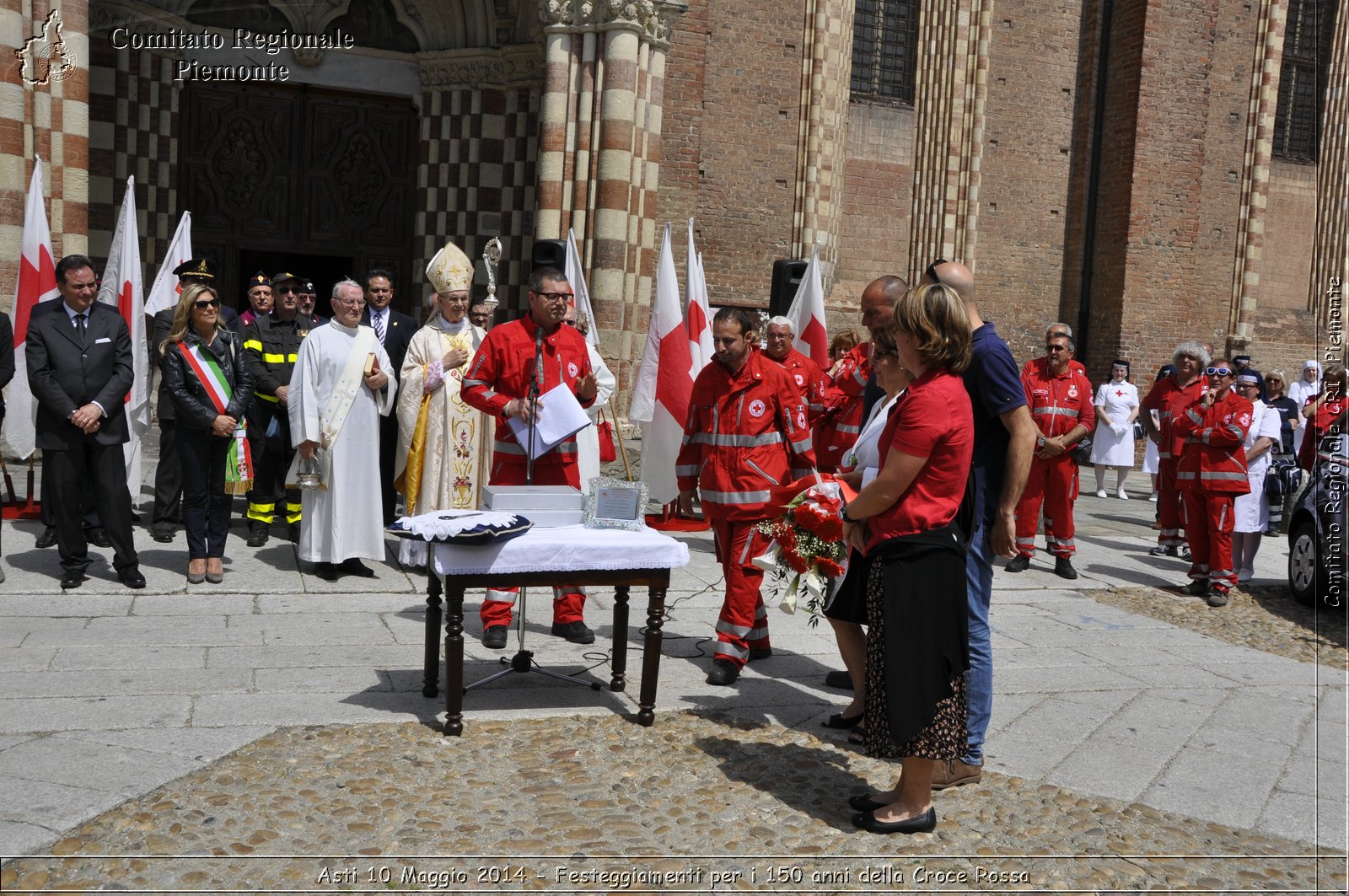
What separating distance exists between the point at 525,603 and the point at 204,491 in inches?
115

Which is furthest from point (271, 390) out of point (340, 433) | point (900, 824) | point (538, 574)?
point (900, 824)

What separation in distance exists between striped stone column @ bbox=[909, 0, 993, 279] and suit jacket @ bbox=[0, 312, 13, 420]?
13549 millimetres

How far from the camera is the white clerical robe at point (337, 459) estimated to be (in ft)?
26.2

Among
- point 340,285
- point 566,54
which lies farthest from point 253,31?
point 340,285

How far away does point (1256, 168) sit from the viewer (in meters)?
20.0

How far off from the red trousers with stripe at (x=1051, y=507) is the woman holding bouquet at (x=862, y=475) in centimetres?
501

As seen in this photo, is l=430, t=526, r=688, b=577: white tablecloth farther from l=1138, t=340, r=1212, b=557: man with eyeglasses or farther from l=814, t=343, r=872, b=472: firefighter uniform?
l=1138, t=340, r=1212, b=557: man with eyeglasses

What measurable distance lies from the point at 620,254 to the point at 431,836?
10.4m

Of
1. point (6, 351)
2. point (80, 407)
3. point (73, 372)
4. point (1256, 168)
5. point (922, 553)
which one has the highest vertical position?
point (1256, 168)

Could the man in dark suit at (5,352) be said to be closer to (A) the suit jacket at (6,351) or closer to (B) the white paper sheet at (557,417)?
(A) the suit jacket at (6,351)

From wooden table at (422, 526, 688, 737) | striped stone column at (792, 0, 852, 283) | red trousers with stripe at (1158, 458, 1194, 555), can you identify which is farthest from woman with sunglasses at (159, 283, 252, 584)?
striped stone column at (792, 0, 852, 283)

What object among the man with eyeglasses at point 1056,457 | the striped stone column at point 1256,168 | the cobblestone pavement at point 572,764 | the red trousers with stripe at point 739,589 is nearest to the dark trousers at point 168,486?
the cobblestone pavement at point 572,764

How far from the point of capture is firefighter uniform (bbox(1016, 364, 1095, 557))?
1012 centimetres

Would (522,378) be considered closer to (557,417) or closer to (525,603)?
(557,417)
